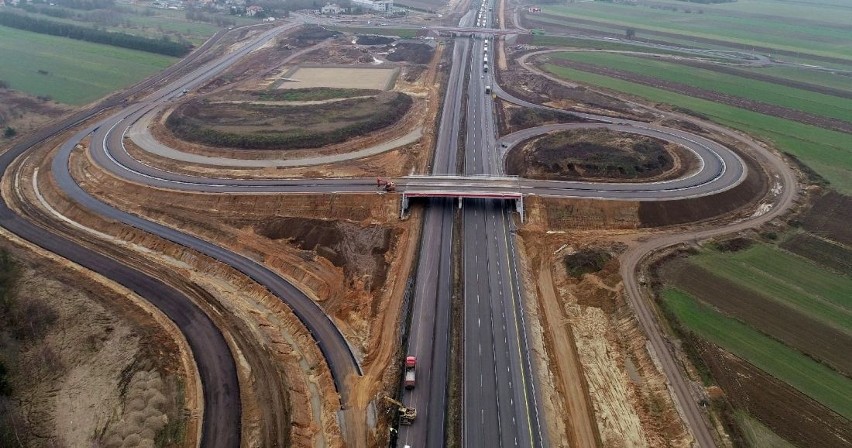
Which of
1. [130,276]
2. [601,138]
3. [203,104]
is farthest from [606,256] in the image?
[203,104]

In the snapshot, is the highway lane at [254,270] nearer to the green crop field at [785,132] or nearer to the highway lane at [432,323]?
the highway lane at [432,323]

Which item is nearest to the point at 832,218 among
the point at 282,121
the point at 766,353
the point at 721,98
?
the point at 766,353

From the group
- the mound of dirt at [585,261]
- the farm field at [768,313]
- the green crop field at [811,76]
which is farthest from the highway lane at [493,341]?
the green crop field at [811,76]

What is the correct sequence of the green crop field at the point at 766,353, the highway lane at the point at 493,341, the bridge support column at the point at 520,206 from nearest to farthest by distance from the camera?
the highway lane at the point at 493,341
the green crop field at the point at 766,353
the bridge support column at the point at 520,206

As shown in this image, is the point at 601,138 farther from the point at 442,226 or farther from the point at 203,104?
the point at 203,104

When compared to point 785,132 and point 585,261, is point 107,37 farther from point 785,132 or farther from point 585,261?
point 785,132

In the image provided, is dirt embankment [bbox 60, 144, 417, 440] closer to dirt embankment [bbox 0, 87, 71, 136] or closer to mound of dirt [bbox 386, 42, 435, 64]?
dirt embankment [bbox 0, 87, 71, 136]
